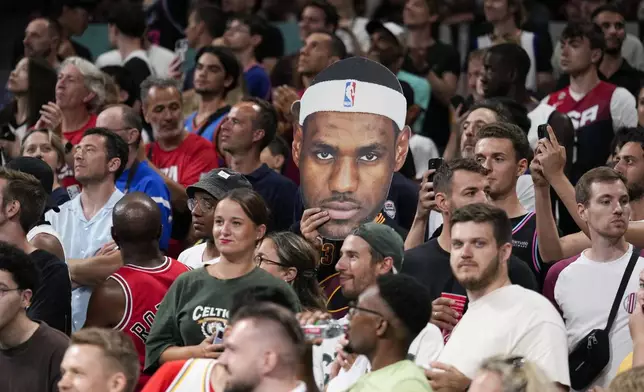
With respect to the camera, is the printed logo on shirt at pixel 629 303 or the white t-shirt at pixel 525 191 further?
the white t-shirt at pixel 525 191

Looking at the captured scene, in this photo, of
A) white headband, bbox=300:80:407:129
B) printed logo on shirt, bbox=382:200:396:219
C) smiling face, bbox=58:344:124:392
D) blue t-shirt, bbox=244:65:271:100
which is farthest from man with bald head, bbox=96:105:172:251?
smiling face, bbox=58:344:124:392

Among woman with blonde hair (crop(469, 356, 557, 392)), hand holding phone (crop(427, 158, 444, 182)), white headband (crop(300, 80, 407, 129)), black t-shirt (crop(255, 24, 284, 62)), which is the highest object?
black t-shirt (crop(255, 24, 284, 62))

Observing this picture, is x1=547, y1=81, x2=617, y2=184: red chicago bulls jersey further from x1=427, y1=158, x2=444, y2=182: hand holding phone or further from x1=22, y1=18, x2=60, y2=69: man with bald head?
x1=22, y1=18, x2=60, y2=69: man with bald head

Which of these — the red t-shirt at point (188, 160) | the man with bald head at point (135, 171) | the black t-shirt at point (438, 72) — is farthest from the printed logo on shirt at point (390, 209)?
the black t-shirt at point (438, 72)

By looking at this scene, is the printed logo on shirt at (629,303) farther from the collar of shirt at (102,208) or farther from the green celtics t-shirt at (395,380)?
the collar of shirt at (102,208)

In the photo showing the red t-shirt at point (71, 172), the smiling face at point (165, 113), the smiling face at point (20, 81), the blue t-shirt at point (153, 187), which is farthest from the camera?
the smiling face at point (20, 81)

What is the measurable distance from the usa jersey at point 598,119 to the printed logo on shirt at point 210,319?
13.7 ft

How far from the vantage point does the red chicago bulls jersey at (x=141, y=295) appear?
7.68 m

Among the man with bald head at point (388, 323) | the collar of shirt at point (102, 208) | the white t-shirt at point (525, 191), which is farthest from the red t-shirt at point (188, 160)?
the man with bald head at point (388, 323)

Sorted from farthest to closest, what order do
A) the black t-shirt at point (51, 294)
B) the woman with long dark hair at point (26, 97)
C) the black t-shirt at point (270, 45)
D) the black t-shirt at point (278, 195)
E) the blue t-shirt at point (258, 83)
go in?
the black t-shirt at point (270, 45) < the blue t-shirt at point (258, 83) < the woman with long dark hair at point (26, 97) < the black t-shirt at point (278, 195) < the black t-shirt at point (51, 294)

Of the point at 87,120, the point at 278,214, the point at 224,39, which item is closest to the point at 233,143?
the point at 278,214

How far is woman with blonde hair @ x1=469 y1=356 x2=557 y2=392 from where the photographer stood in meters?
5.67

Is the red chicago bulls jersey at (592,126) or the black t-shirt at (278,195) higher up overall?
the red chicago bulls jersey at (592,126)

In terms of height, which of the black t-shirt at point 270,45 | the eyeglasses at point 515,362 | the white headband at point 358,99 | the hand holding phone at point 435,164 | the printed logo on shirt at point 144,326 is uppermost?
the black t-shirt at point 270,45
